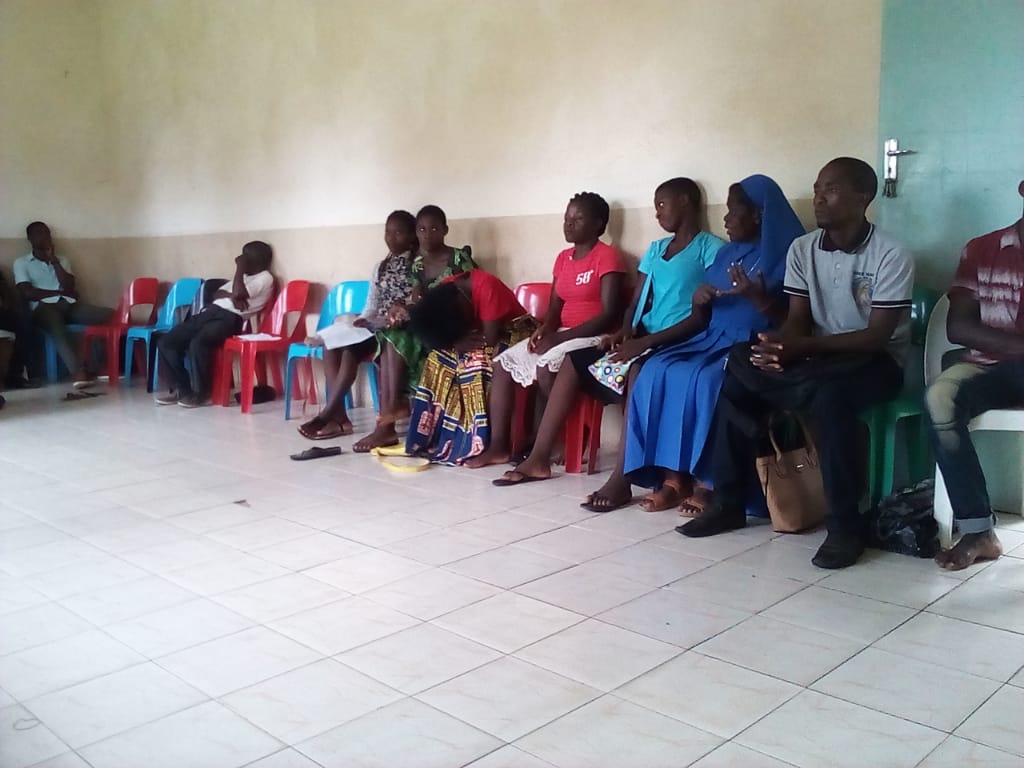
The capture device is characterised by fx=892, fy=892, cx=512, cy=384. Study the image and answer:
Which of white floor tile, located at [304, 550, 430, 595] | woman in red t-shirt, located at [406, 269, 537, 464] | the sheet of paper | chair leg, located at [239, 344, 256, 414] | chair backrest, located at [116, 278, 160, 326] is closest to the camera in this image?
white floor tile, located at [304, 550, 430, 595]

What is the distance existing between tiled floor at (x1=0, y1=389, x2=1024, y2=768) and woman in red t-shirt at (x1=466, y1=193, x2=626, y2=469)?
563 mm

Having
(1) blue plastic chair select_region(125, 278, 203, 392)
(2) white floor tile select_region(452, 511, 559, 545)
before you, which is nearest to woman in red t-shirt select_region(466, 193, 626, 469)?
(2) white floor tile select_region(452, 511, 559, 545)

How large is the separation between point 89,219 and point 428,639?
6.77 m

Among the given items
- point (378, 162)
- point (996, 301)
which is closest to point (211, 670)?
point (996, 301)

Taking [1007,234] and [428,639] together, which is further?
[1007,234]

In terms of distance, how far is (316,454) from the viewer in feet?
14.2

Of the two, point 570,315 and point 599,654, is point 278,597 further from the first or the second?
point 570,315

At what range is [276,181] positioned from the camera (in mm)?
6129

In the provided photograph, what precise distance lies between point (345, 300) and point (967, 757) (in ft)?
14.1

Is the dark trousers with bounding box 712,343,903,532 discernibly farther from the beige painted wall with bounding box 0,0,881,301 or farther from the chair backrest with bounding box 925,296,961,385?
the beige painted wall with bounding box 0,0,881,301

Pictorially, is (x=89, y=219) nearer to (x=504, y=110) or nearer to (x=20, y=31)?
(x=20, y=31)

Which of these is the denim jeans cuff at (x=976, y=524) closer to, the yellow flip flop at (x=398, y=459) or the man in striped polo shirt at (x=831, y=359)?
the man in striped polo shirt at (x=831, y=359)

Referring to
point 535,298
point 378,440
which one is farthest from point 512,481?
point 535,298

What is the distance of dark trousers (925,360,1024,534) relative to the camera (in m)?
2.71
